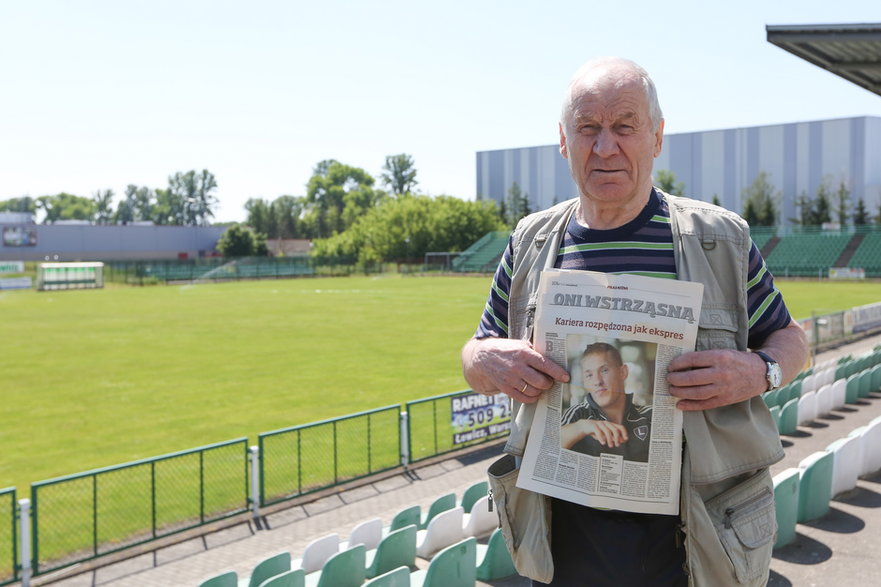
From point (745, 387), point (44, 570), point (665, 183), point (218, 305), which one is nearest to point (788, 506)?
point (745, 387)

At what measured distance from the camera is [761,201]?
8106 cm

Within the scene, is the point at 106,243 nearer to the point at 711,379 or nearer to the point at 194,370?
the point at 194,370

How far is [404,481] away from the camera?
14703mm

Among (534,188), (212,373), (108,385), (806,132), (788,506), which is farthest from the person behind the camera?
(534,188)

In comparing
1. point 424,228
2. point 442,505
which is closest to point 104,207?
point 424,228

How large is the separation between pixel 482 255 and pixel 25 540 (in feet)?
261

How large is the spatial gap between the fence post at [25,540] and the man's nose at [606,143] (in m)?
10.3

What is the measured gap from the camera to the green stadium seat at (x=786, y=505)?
8078 mm

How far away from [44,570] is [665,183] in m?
80.6

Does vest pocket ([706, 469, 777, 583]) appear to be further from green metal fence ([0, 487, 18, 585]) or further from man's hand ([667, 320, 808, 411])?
green metal fence ([0, 487, 18, 585])

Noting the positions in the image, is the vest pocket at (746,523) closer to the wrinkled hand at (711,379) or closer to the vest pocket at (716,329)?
the wrinkled hand at (711,379)

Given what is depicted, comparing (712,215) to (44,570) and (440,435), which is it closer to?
(44,570)

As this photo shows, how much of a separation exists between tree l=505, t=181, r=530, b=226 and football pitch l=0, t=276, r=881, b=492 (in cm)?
4410

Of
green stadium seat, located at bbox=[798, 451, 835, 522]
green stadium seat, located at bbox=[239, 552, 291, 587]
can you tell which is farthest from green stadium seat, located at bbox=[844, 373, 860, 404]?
green stadium seat, located at bbox=[239, 552, 291, 587]
